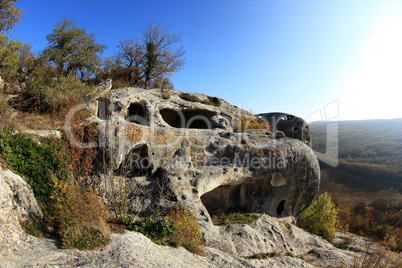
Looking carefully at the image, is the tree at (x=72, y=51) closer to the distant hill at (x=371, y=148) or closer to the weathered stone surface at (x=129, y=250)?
the weathered stone surface at (x=129, y=250)

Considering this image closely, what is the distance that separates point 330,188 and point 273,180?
3480 cm

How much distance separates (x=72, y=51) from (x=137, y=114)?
26.5 feet

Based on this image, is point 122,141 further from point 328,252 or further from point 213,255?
point 328,252

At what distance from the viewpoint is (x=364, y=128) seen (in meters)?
61.7

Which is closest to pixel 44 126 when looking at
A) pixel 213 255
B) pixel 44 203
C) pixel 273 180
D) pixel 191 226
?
pixel 44 203

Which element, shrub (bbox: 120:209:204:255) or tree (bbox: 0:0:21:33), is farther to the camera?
tree (bbox: 0:0:21:33)

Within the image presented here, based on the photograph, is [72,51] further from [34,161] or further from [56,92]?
[34,161]

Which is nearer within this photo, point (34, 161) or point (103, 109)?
point (34, 161)

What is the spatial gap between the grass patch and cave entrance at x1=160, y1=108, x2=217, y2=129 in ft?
21.3

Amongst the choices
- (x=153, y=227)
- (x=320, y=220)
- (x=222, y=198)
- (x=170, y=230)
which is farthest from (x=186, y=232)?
(x=320, y=220)

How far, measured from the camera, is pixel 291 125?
1898 cm

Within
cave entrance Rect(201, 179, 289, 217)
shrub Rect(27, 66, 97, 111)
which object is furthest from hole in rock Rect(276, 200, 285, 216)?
shrub Rect(27, 66, 97, 111)

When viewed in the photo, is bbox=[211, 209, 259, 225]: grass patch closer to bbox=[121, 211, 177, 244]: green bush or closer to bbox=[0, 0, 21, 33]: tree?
bbox=[121, 211, 177, 244]: green bush

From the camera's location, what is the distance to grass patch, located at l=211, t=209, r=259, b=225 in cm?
995
